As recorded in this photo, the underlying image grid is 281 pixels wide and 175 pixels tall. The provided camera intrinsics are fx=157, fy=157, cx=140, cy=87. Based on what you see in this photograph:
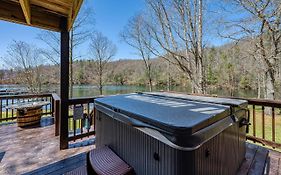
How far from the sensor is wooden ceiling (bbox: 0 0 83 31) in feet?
8.10

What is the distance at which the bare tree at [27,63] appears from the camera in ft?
35.8

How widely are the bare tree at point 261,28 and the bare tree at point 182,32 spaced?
2470mm

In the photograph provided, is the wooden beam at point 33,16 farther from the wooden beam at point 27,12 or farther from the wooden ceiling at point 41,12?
the wooden beam at point 27,12

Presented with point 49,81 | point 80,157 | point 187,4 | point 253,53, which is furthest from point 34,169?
point 49,81

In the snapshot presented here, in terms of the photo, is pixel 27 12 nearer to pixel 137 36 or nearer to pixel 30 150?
pixel 30 150

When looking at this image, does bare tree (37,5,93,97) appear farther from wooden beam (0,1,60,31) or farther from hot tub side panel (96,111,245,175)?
hot tub side panel (96,111,245,175)

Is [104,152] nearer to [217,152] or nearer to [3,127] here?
[217,152]

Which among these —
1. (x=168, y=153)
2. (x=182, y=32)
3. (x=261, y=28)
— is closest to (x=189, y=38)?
(x=182, y=32)

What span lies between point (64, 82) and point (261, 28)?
8913mm

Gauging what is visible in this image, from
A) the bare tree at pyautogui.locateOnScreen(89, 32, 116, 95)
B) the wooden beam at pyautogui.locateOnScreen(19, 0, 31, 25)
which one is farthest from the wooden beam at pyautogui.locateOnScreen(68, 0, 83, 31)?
the bare tree at pyautogui.locateOnScreen(89, 32, 116, 95)

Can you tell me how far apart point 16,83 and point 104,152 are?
44.8ft

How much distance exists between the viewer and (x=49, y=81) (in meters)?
13.1

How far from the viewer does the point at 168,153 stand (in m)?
1.33

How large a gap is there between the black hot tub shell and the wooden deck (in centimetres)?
37
